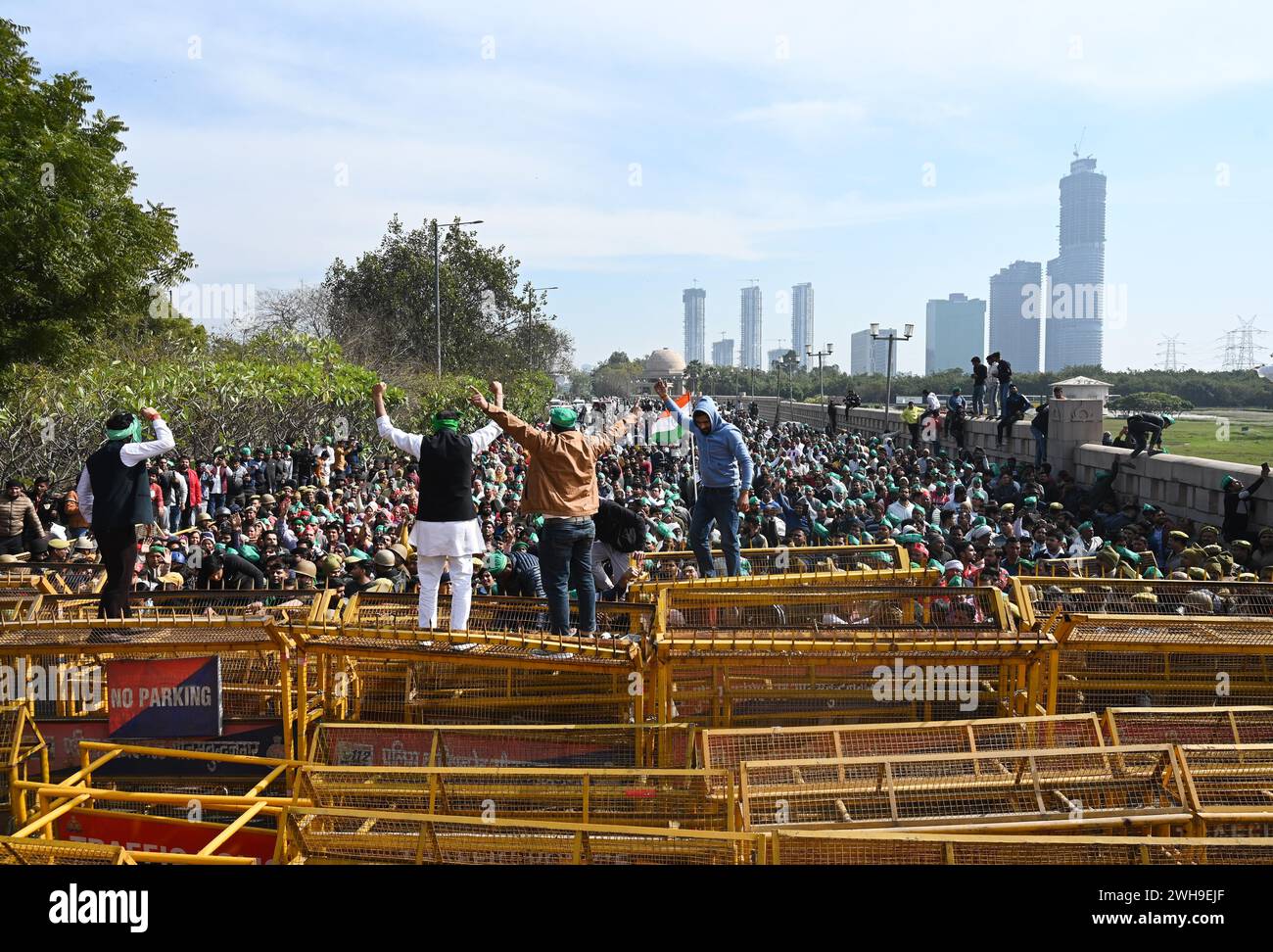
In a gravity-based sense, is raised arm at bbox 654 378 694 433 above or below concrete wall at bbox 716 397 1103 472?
above

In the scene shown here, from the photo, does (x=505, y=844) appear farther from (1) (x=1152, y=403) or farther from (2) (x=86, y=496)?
(1) (x=1152, y=403)

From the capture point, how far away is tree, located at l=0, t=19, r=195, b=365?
20562 millimetres

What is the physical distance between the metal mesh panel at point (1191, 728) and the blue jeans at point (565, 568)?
3095mm

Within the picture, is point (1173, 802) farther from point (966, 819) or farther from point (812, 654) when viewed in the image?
point (812, 654)

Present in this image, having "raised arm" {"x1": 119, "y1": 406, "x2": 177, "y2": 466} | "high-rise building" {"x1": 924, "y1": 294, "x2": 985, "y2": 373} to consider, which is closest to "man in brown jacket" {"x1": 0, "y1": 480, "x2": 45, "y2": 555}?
"raised arm" {"x1": 119, "y1": 406, "x2": 177, "y2": 466}

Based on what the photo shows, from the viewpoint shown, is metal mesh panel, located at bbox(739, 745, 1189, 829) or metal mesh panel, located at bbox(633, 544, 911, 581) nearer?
metal mesh panel, located at bbox(739, 745, 1189, 829)

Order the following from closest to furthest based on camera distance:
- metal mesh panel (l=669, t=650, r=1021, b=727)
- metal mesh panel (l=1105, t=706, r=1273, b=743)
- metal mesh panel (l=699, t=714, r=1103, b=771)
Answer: metal mesh panel (l=699, t=714, r=1103, b=771) → metal mesh panel (l=1105, t=706, r=1273, b=743) → metal mesh panel (l=669, t=650, r=1021, b=727)

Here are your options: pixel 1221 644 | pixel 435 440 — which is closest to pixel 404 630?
pixel 435 440

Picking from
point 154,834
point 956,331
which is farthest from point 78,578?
point 956,331

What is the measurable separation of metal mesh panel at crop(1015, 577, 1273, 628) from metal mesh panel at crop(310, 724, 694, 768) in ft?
9.01

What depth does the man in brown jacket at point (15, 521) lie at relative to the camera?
1259 cm

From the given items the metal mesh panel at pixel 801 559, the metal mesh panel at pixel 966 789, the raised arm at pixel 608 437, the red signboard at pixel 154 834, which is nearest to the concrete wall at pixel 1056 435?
the metal mesh panel at pixel 801 559

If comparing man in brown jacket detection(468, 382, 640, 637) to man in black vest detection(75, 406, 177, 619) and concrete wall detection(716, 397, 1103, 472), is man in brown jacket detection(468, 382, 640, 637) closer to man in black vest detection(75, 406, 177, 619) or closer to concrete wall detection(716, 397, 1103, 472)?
man in black vest detection(75, 406, 177, 619)

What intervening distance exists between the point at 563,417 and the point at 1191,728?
13.2 feet
